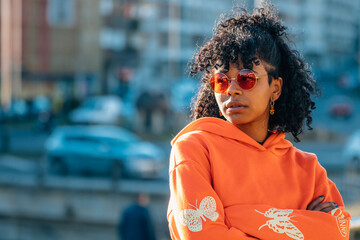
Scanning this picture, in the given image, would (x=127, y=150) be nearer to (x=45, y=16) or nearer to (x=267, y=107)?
(x=267, y=107)

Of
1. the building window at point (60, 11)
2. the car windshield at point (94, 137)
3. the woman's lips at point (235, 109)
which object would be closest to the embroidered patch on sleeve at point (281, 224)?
the woman's lips at point (235, 109)

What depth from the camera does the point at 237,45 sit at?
2.03m

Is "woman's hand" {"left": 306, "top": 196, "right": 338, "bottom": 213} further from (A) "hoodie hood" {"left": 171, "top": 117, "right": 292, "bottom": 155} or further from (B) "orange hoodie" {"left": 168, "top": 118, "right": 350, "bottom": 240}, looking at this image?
(A) "hoodie hood" {"left": 171, "top": 117, "right": 292, "bottom": 155}

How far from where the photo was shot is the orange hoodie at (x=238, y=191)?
183cm

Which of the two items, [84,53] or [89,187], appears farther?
[84,53]

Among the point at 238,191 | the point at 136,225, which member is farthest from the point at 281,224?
the point at 136,225

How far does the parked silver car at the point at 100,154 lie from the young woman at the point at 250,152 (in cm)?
1448

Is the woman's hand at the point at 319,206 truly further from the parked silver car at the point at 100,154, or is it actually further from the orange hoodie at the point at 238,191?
the parked silver car at the point at 100,154

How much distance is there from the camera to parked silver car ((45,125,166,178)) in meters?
17.0

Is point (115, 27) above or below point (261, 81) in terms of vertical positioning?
below

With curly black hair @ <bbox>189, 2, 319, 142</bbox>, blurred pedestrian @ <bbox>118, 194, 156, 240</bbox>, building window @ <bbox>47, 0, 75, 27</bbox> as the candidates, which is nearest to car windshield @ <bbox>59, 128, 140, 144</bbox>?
blurred pedestrian @ <bbox>118, 194, 156, 240</bbox>

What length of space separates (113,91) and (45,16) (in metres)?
8.76

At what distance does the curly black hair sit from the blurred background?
164 millimetres

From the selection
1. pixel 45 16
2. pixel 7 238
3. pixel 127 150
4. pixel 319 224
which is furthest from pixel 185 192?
pixel 45 16
